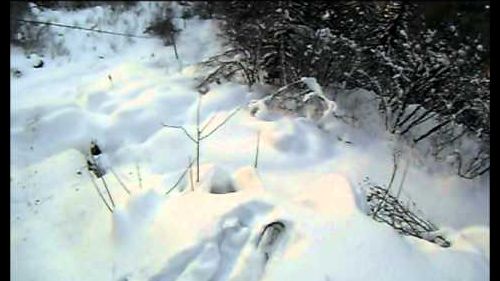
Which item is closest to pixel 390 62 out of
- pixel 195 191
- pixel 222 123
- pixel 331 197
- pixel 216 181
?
pixel 222 123

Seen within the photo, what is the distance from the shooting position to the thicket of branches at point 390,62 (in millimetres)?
5758

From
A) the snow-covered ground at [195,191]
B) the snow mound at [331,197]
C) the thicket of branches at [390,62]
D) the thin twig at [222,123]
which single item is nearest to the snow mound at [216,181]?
the snow-covered ground at [195,191]

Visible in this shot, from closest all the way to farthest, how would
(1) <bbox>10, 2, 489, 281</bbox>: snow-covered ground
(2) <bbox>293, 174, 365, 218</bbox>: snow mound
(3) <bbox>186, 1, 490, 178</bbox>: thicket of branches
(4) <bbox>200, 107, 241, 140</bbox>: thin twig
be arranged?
(1) <bbox>10, 2, 489, 281</bbox>: snow-covered ground < (2) <bbox>293, 174, 365, 218</bbox>: snow mound < (4) <bbox>200, 107, 241, 140</bbox>: thin twig < (3) <bbox>186, 1, 490, 178</bbox>: thicket of branches

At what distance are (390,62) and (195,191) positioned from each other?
9.60 feet

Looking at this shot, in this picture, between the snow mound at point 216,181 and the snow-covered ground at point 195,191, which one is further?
the snow mound at point 216,181

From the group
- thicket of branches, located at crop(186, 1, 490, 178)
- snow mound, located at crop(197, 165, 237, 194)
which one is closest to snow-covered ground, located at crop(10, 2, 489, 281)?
snow mound, located at crop(197, 165, 237, 194)

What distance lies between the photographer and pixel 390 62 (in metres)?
5.95

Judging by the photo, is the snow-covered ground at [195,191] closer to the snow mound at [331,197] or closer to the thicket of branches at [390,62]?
the snow mound at [331,197]

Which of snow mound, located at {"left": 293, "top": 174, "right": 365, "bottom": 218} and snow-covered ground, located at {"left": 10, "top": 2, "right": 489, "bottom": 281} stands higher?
snow mound, located at {"left": 293, "top": 174, "right": 365, "bottom": 218}

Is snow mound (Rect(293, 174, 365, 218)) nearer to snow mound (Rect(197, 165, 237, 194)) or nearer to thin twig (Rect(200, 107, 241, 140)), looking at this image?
snow mound (Rect(197, 165, 237, 194))

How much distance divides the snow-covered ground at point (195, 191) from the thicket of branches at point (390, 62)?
0.33m

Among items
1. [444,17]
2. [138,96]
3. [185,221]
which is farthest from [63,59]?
[444,17]

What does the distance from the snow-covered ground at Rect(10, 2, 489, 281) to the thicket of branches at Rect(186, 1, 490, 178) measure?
33cm

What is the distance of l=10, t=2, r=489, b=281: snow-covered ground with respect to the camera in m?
3.56
